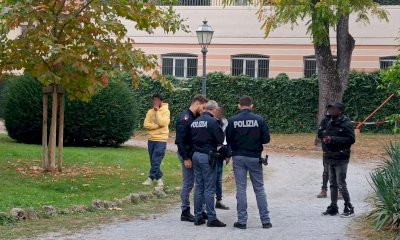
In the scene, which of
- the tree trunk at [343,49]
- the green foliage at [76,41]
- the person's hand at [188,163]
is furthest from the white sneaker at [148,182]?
the tree trunk at [343,49]

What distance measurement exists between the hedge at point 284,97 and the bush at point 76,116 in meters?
7.09

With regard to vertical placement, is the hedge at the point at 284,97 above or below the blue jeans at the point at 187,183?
above

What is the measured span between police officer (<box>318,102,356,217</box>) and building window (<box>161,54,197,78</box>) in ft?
75.5

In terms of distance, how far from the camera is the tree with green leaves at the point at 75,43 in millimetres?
15203

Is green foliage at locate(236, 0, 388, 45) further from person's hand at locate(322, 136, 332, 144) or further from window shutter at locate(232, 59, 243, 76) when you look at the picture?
person's hand at locate(322, 136, 332, 144)

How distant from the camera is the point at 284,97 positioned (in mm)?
32312

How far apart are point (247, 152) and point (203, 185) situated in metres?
0.89

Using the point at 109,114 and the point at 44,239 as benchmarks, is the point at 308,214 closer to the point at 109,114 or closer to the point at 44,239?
the point at 44,239

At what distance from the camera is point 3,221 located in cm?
1140

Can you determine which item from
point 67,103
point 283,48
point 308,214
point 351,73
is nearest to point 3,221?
point 308,214

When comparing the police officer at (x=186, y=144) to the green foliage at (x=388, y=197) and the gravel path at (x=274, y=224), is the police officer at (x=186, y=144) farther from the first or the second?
the green foliage at (x=388, y=197)

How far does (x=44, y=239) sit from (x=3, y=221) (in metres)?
1.15

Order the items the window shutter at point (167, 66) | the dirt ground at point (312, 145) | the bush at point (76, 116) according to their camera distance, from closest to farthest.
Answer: the bush at point (76, 116), the dirt ground at point (312, 145), the window shutter at point (167, 66)

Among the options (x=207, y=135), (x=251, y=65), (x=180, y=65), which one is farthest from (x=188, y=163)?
(x=180, y=65)
